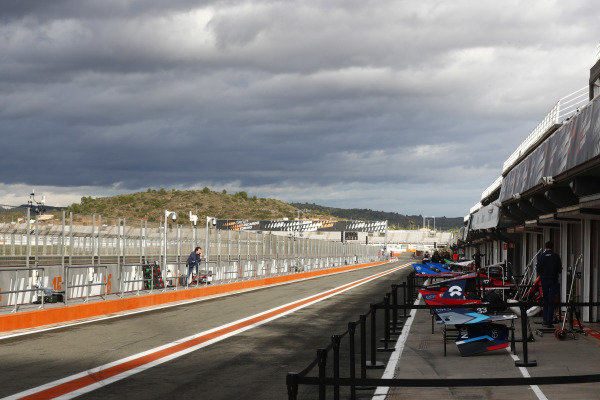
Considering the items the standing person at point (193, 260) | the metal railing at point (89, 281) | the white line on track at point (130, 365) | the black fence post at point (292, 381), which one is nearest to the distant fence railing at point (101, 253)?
the metal railing at point (89, 281)

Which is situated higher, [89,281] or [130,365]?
[89,281]

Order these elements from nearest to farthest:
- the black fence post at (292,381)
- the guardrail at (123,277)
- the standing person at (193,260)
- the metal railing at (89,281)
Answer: the black fence post at (292,381)
the guardrail at (123,277)
the metal railing at (89,281)
the standing person at (193,260)

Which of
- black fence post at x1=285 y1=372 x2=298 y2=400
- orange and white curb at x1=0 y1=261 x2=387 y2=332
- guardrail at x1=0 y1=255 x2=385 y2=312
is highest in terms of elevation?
black fence post at x1=285 y1=372 x2=298 y2=400

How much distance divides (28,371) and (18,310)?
688 cm

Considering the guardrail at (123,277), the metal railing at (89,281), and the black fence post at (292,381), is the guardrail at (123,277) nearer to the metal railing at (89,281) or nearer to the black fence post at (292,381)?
the metal railing at (89,281)

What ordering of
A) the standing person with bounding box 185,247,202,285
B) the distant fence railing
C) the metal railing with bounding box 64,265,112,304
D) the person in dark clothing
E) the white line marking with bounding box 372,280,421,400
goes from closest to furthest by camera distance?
the white line marking with bounding box 372,280,421,400 → the person in dark clothing → the distant fence railing → the metal railing with bounding box 64,265,112,304 → the standing person with bounding box 185,247,202,285

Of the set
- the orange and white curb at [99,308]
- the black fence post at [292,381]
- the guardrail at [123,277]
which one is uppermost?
the black fence post at [292,381]

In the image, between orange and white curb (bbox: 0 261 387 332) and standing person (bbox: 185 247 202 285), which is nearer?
orange and white curb (bbox: 0 261 387 332)

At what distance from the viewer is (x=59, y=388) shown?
965 centimetres

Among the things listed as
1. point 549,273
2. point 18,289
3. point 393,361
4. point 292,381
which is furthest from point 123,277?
point 292,381

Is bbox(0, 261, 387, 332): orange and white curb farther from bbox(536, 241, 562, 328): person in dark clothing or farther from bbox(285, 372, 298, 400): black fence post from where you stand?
bbox(285, 372, 298, 400): black fence post

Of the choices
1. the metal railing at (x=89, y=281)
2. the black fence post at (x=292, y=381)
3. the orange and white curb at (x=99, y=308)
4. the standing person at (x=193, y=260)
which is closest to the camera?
the black fence post at (x=292, y=381)

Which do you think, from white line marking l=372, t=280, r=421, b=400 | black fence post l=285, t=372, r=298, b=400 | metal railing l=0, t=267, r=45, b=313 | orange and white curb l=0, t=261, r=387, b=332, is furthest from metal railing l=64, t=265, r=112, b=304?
black fence post l=285, t=372, r=298, b=400

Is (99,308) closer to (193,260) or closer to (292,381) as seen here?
(193,260)
